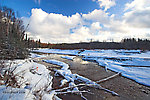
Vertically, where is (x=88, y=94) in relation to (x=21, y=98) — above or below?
below

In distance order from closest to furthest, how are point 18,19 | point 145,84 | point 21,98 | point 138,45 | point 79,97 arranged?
point 18,19 < point 21,98 < point 79,97 < point 145,84 < point 138,45

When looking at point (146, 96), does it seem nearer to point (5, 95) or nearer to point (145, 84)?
point (145, 84)

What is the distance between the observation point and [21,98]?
75.0 inches

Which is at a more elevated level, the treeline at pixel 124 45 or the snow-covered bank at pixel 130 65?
the treeline at pixel 124 45

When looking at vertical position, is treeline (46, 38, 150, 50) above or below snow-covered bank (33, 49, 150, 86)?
above

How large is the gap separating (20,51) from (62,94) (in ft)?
32.8

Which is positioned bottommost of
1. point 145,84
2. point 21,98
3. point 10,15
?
point 145,84

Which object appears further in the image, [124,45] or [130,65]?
[124,45]

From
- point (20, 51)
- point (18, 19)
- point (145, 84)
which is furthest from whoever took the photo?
point (20, 51)

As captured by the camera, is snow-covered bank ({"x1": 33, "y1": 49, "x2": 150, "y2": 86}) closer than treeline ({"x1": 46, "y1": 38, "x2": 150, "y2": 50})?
Yes

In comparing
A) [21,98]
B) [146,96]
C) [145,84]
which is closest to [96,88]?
[146,96]

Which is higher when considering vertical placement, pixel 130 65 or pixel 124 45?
pixel 124 45

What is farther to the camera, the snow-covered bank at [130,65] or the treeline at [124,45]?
the treeline at [124,45]

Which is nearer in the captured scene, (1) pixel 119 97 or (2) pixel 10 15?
(2) pixel 10 15
